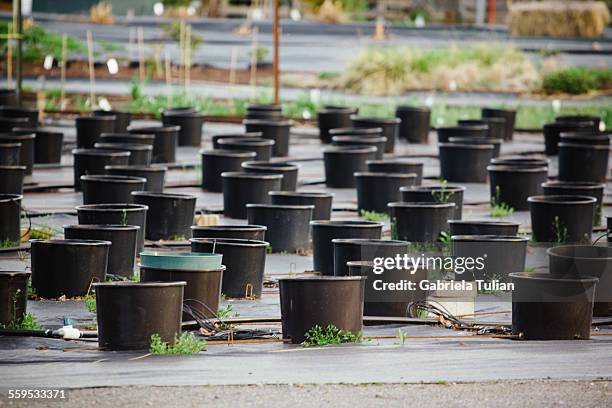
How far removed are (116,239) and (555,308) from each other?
431 centimetres

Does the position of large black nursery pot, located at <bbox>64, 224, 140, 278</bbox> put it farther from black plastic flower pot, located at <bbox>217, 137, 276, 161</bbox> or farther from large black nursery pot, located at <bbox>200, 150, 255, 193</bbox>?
black plastic flower pot, located at <bbox>217, 137, 276, 161</bbox>

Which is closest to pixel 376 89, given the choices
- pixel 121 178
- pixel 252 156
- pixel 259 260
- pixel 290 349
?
pixel 252 156

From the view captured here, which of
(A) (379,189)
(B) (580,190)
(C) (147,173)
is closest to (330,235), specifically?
(A) (379,189)

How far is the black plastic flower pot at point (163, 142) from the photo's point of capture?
2358 cm

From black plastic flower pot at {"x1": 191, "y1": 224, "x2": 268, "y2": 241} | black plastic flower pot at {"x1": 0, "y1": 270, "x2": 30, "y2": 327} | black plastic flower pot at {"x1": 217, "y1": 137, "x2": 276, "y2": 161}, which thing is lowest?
black plastic flower pot at {"x1": 0, "y1": 270, "x2": 30, "y2": 327}

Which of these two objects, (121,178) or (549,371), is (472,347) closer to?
(549,371)

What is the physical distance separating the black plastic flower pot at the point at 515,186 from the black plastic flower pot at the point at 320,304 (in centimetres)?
873

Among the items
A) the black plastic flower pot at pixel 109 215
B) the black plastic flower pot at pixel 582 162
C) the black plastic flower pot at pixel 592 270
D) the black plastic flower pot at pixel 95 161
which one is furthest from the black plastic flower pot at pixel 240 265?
the black plastic flower pot at pixel 582 162

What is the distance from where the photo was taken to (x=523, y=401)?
28.5 feet

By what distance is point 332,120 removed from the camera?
27969mm

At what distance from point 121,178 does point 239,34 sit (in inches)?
1460

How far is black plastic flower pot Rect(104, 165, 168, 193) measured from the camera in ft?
60.7

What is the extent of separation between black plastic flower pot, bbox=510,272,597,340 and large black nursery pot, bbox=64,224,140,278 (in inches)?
156

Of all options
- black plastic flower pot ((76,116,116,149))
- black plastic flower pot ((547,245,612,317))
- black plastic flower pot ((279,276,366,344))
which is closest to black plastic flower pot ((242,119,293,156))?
black plastic flower pot ((76,116,116,149))
